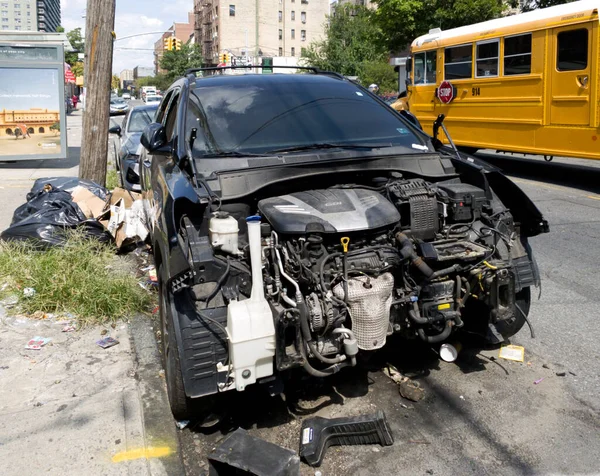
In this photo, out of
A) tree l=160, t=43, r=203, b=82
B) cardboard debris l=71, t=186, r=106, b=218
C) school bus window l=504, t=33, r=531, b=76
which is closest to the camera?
cardboard debris l=71, t=186, r=106, b=218

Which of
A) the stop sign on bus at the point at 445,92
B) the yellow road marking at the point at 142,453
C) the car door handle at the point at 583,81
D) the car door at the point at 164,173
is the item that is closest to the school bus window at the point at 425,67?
the stop sign on bus at the point at 445,92

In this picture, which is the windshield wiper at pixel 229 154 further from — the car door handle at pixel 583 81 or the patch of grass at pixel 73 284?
the car door handle at pixel 583 81

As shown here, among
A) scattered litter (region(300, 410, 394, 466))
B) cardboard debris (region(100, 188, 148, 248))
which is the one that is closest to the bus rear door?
cardboard debris (region(100, 188, 148, 248))

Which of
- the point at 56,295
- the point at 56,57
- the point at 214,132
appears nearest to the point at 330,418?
the point at 214,132

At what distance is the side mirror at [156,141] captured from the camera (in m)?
4.42

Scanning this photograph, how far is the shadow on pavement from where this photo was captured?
1164 cm

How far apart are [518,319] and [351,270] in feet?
5.02

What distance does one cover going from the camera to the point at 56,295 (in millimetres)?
5305

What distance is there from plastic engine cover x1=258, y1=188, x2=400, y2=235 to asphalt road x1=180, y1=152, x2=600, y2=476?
108 centimetres

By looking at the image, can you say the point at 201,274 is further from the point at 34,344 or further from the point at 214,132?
the point at 34,344

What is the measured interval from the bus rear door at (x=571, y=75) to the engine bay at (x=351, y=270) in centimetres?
774

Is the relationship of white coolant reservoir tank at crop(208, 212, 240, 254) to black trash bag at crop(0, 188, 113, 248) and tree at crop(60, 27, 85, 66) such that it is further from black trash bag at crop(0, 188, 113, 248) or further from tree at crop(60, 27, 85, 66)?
tree at crop(60, 27, 85, 66)

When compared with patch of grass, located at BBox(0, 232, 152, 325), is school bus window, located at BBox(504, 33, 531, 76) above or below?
above

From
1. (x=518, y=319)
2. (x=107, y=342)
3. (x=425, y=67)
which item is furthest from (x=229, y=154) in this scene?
(x=425, y=67)
